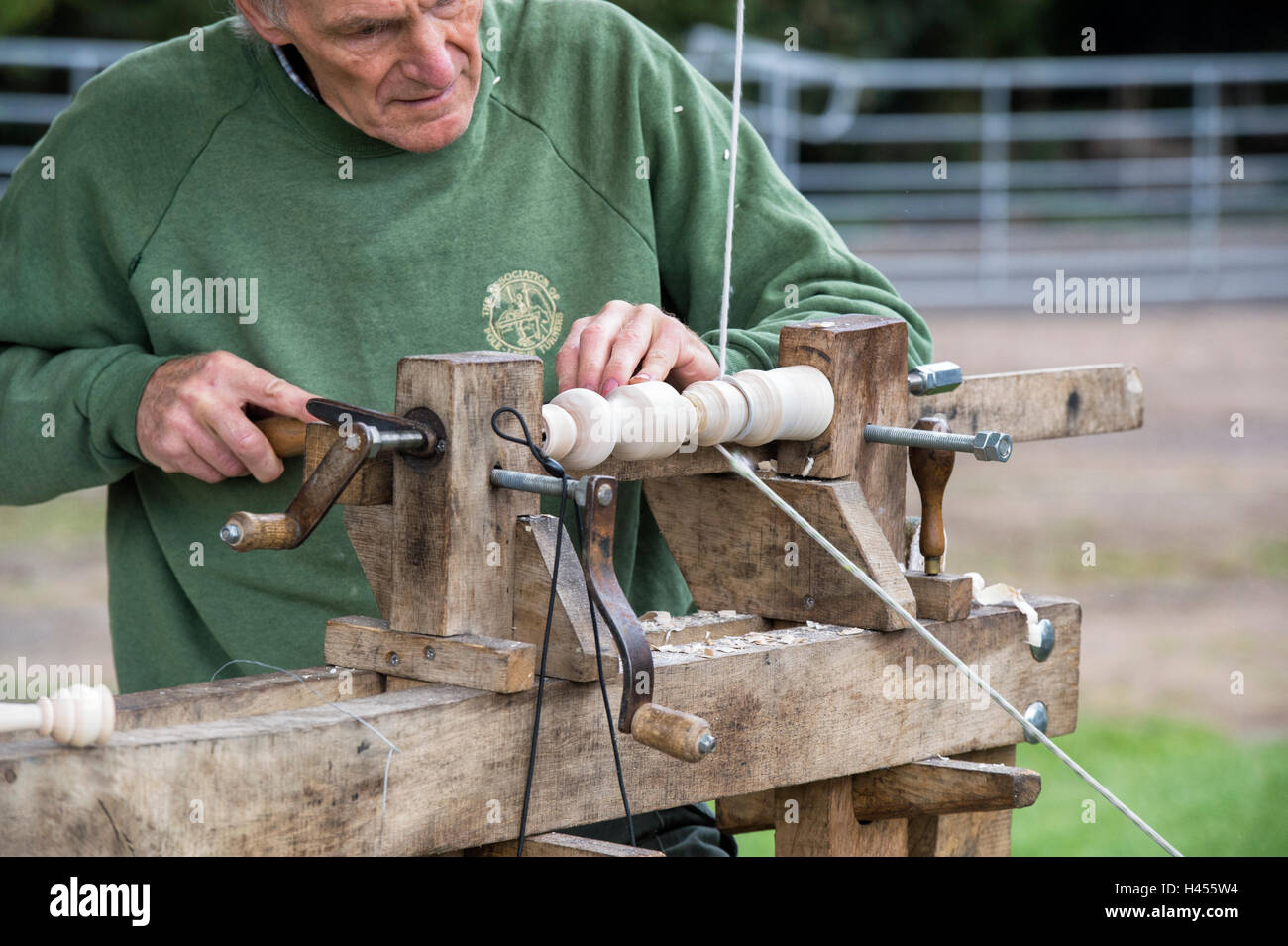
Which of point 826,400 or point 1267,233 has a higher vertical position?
point 1267,233

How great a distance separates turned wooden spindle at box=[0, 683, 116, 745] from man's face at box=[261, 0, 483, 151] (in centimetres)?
86

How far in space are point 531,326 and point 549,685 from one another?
68 centimetres

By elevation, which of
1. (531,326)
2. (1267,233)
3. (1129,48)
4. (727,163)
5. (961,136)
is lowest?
(531,326)

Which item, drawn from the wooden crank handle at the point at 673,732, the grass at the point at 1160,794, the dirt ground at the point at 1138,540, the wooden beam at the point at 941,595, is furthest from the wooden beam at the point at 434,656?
the dirt ground at the point at 1138,540

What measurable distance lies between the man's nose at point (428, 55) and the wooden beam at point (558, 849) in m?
0.85

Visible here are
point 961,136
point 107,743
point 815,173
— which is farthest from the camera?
point 961,136

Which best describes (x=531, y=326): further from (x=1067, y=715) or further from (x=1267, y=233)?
(x=1267, y=233)

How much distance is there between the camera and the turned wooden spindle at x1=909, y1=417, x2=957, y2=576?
5.51 feet

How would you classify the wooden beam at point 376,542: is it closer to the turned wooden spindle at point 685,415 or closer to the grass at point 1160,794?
the turned wooden spindle at point 685,415

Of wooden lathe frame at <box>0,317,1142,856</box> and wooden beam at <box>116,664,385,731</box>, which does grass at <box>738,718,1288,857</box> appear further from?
wooden beam at <box>116,664,385,731</box>

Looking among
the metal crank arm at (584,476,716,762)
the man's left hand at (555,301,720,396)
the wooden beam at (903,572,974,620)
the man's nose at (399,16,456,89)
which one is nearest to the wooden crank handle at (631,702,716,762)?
the metal crank arm at (584,476,716,762)

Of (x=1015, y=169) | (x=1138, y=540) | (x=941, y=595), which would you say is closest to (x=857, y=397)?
(x=941, y=595)

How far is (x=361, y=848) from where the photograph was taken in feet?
4.09

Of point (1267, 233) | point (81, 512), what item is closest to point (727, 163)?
point (81, 512)
